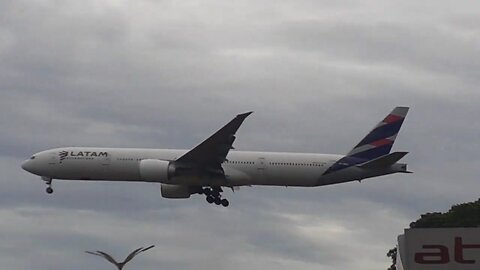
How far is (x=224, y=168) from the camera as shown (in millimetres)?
66938

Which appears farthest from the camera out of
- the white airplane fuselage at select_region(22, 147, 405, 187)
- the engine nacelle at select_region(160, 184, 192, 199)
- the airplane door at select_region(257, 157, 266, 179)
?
the engine nacelle at select_region(160, 184, 192, 199)

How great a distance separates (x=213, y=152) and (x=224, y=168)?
1534mm

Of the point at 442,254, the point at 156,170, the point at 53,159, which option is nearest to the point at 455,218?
the point at 156,170

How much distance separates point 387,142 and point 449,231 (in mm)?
41509

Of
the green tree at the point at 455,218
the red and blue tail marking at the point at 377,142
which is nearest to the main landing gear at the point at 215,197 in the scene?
the red and blue tail marking at the point at 377,142

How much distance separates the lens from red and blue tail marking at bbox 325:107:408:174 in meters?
67.1

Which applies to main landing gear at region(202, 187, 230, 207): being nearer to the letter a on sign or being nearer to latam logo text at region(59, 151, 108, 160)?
latam logo text at region(59, 151, 108, 160)

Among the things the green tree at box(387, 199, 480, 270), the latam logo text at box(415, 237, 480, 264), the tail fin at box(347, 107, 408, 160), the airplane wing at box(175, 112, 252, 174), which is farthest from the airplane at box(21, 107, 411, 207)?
the latam logo text at box(415, 237, 480, 264)

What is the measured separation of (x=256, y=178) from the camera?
216ft

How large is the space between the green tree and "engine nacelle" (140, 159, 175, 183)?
17685 millimetres

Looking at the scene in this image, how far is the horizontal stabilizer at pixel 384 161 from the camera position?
208ft

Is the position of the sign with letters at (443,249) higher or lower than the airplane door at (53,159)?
lower

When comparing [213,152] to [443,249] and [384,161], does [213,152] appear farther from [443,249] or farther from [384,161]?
[443,249]

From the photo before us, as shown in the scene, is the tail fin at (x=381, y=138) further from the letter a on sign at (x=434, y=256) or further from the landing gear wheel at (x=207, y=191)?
the letter a on sign at (x=434, y=256)
